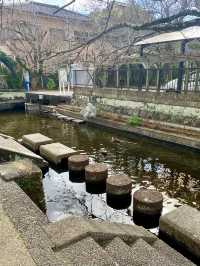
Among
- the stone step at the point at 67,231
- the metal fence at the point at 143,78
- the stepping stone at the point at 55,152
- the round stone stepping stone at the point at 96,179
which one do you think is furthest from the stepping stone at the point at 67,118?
the stone step at the point at 67,231

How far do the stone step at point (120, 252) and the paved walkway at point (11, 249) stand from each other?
3.84 feet

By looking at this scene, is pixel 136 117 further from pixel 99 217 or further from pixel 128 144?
pixel 99 217

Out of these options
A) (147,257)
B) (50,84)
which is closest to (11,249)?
(147,257)

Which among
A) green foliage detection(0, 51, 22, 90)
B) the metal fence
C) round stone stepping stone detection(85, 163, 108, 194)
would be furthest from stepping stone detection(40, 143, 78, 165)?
green foliage detection(0, 51, 22, 90)

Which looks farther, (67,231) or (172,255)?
(172,255)

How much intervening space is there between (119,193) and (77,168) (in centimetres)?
205

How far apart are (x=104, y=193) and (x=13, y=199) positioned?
128 inches

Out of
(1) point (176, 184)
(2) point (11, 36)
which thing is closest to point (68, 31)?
(2) point (11, 36)

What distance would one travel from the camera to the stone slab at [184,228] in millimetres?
4188

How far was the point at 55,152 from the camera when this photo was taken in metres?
8.83

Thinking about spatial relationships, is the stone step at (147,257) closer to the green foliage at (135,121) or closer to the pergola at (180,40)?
the green foliage at (135,121)

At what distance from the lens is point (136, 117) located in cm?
1348

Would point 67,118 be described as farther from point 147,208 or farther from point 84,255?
point 84,255

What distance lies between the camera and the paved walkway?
2.83 metres
